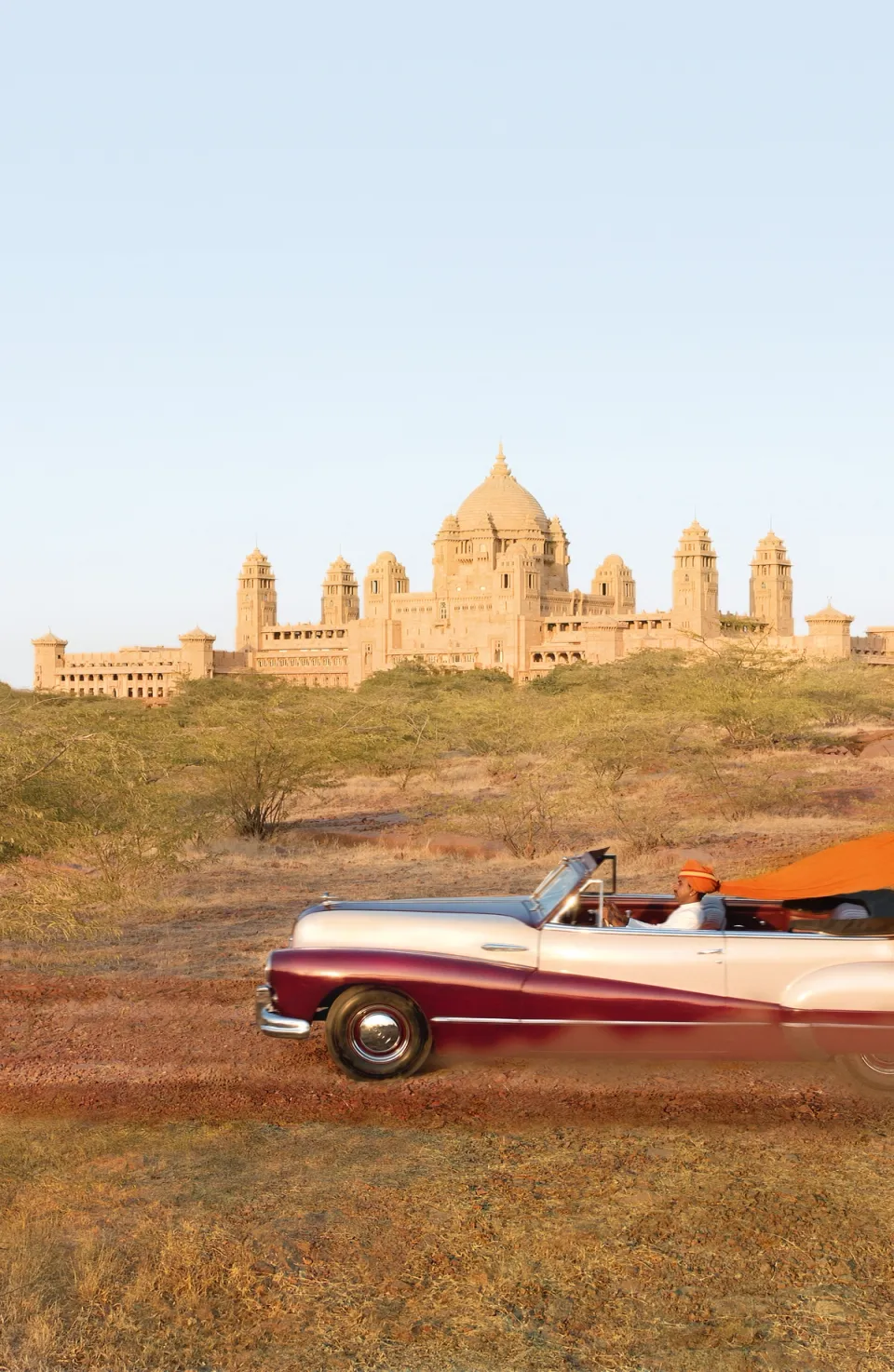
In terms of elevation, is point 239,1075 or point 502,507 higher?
point 502,507

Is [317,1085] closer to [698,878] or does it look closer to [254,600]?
[698,878]

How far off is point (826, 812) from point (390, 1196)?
72.5 ft

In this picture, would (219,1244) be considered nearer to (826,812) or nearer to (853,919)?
(853,919)

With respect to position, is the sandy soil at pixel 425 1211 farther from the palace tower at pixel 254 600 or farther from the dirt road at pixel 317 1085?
the palace tower at pixel 254 600

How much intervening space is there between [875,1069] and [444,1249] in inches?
146

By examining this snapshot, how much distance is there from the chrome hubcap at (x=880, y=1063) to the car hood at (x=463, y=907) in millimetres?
2268

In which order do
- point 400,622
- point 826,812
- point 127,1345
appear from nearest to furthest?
point 127,1345 < point 826,812 < point 400,622

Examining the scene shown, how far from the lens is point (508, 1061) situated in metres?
9.34

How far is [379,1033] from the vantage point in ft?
29.4

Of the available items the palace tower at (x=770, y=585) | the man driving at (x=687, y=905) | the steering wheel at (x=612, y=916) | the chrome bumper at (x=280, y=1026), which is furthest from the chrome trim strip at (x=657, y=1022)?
the palace tower at (x=770, y=585)

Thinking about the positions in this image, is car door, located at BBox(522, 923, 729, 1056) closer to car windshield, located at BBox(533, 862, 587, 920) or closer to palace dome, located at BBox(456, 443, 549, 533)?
car windshield, located at BBox(533, 862, 587, 920)

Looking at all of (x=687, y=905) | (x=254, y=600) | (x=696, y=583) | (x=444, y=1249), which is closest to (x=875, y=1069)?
(x=687, y=905)

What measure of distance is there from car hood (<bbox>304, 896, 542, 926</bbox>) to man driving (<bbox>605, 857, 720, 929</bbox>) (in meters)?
0.58

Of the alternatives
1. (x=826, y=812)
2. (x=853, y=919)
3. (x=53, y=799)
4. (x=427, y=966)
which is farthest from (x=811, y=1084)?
(x=826, y=812)
